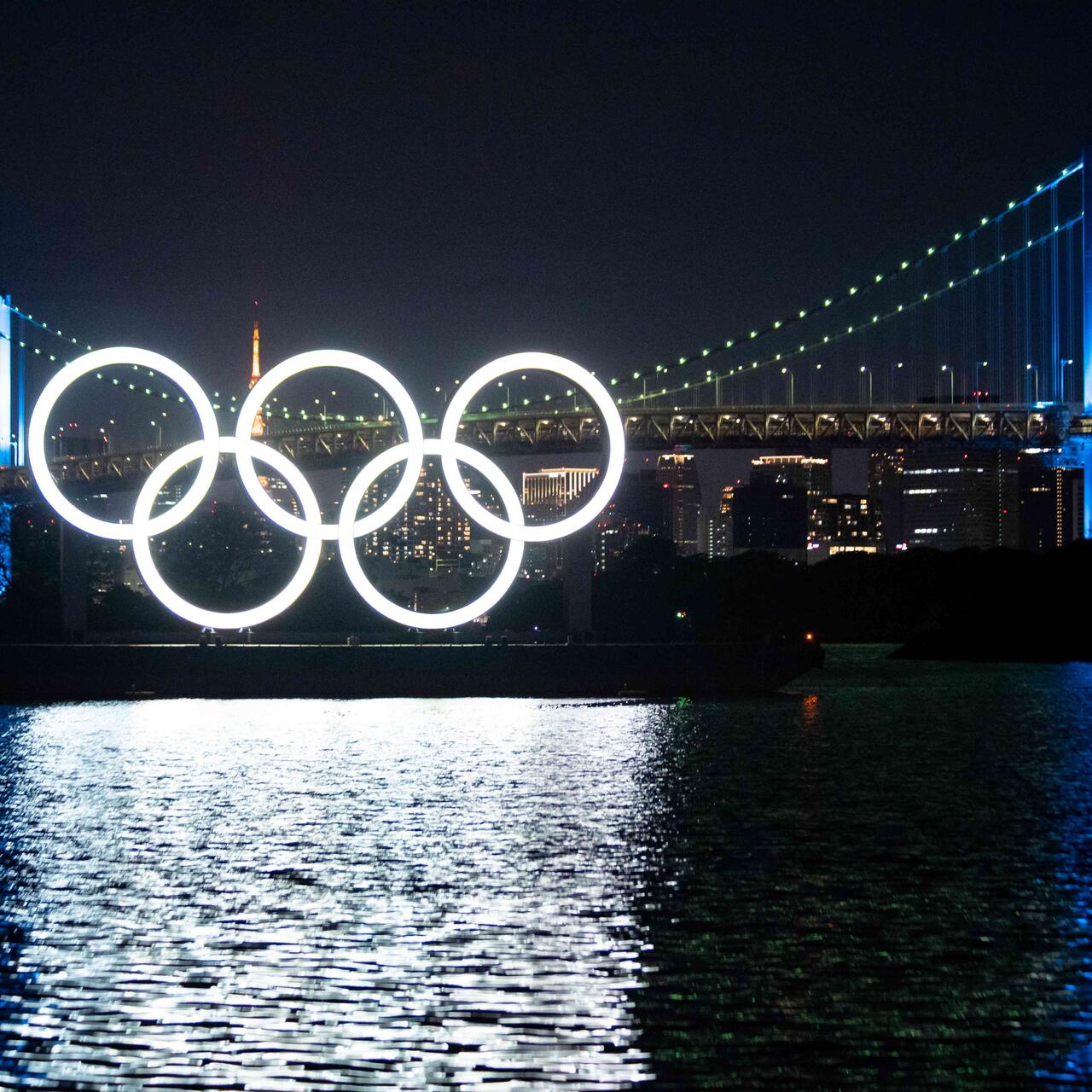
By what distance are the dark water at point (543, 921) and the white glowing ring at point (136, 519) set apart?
7.97 metres

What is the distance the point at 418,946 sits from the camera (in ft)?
26.2

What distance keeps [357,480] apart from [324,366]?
2.14 m

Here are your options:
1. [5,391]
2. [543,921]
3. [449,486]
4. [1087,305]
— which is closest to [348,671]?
[449,486]

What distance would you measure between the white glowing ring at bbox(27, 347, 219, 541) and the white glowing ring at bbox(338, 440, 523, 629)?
2.43m

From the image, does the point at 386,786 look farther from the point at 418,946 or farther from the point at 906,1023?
A: the point at 906,1023

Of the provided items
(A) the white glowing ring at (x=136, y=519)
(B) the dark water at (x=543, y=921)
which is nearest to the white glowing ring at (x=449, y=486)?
(A) the white glowing ring at (x=136, y=519)

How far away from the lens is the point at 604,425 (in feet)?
86.9

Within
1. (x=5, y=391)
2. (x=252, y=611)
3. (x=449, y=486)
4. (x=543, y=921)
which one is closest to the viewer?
(x=543, y=921)

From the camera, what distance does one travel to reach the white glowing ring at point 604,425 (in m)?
25.6

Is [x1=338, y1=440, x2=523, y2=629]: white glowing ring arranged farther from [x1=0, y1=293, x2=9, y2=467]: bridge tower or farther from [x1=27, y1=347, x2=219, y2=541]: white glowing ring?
[x1=0, y1=293, x2=9, y2=467]: bridge tower

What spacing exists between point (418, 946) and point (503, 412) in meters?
56.2

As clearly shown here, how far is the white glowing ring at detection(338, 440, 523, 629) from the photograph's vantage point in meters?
26.3

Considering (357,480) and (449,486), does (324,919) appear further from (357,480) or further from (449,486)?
(357,480)

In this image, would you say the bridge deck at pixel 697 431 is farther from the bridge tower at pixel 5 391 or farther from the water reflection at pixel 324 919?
the water reflection at pixel 324 919
